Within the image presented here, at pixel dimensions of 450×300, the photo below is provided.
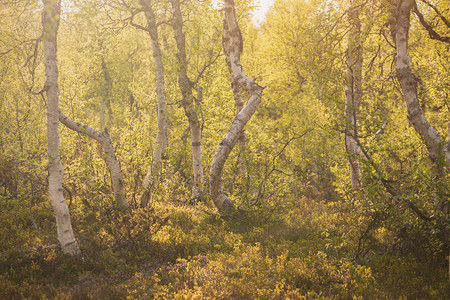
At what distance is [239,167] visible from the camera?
11625 millimetres

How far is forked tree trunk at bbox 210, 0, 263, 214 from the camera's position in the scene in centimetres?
925

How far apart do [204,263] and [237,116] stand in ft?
15.3

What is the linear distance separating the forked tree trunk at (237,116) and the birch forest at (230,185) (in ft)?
0.15

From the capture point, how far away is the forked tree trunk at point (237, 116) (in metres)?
9.25

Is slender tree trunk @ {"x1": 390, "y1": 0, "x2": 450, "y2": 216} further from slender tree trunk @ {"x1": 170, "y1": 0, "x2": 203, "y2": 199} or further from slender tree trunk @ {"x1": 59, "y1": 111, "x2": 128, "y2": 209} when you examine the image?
slender tree trunk @ {"x1": 59, "y1": 111, "x2": 128, "y2": 209}

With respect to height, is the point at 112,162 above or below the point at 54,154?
below

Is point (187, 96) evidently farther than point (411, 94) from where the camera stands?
Yes

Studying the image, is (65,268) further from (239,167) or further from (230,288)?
(239,167)

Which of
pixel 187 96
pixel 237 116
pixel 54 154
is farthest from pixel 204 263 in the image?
pixel 187 96

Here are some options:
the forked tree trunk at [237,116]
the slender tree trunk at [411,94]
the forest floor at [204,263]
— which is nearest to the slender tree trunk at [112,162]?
the forest floor at [204,263]

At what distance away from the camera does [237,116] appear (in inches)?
373

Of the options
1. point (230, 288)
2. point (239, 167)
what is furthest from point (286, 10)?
point (230, 288)

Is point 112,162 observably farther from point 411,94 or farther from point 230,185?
point 411,94

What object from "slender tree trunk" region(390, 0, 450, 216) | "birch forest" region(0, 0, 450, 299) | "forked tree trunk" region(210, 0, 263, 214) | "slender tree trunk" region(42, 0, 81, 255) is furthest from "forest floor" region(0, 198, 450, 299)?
"slender tree trunk" region(390, 0, 450, 216)
